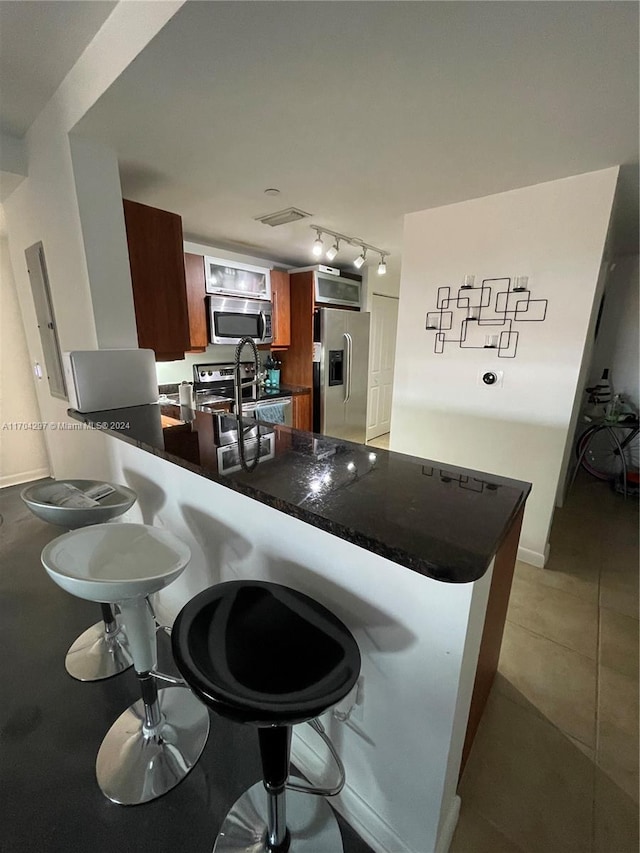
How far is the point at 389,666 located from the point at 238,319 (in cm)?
339

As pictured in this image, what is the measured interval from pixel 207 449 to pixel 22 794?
1277mm

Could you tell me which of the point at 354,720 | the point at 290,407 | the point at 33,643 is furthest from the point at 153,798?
the point at 290,407

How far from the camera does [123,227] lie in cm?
186

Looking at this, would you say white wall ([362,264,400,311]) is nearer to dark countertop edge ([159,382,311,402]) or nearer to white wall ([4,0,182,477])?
dark countertop edge ([159,382,311,402])

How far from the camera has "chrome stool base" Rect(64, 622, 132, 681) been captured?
1562mm

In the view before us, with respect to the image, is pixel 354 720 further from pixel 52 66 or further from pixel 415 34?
pixel 52 66

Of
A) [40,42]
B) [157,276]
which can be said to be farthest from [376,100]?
[157,276]

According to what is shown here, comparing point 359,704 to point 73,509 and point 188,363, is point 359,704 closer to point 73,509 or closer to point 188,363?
point 73,509

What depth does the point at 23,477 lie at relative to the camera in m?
3.56

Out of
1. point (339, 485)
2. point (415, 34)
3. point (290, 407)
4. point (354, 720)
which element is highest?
point (415, 34)

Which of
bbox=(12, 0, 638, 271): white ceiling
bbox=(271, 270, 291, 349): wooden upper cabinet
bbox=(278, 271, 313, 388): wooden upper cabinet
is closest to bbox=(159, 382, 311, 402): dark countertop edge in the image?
bbox=(278, 271, 313, 388): wooden upper cabinet

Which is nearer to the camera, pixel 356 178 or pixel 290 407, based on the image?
pixel 356 178

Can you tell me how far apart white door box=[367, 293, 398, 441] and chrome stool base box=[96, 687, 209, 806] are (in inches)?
163

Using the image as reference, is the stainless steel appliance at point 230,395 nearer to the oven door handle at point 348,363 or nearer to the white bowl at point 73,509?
the oven door handle at point 348,363
